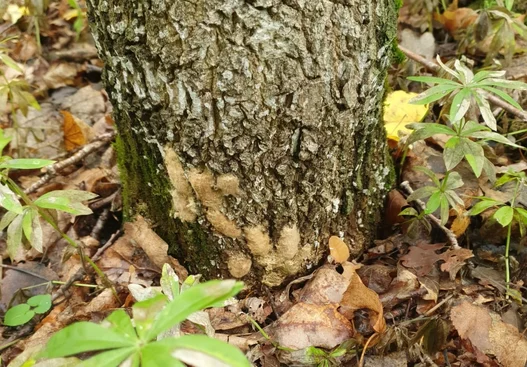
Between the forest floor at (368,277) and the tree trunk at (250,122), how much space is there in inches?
5.2

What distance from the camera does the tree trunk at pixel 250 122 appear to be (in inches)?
51.5

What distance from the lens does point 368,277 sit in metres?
1.78

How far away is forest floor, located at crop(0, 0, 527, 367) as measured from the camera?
1.56 metres

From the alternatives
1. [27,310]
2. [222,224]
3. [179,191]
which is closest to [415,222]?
[222,224]

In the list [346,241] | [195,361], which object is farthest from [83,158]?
[195,361]

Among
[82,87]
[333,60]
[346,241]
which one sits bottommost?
[346,241]

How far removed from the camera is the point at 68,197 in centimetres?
157

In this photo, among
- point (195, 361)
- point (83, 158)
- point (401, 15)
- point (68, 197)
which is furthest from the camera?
point (401, 15)

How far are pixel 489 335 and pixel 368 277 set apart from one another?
43cm

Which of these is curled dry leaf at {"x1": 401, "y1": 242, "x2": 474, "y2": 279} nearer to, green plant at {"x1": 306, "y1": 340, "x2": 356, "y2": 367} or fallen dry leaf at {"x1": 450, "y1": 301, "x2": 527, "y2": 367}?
fallen dry leaf at {"x1": 450, "y1": 301, "x2": 527, "y2": 367}

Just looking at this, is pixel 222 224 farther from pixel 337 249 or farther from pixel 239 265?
pixel 337 249

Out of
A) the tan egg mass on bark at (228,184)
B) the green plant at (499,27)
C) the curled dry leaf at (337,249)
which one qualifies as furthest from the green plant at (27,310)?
the green plant at (499,27)

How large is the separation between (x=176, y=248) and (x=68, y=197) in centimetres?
44

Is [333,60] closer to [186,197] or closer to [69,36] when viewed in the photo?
[186,197]
